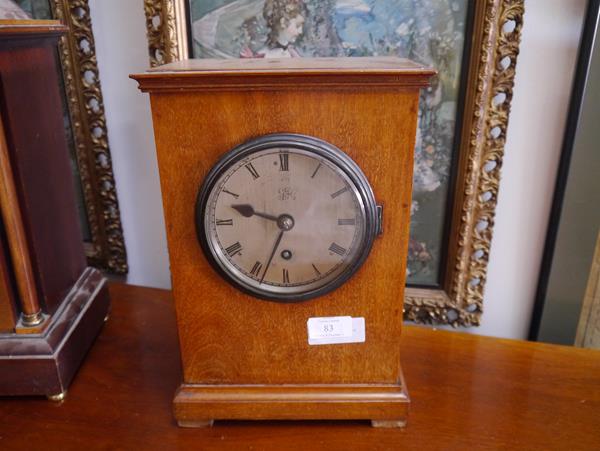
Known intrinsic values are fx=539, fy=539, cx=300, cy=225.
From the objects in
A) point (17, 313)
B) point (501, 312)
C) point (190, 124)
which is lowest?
point (501, 312)

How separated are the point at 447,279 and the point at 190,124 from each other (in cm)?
66

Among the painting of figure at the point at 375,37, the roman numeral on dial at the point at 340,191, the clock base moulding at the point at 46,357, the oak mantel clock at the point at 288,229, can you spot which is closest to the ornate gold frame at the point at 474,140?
the painting of figure at the point at 375,37

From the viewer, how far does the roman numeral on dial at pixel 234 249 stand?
2.42 feet

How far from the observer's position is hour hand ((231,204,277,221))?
717mm

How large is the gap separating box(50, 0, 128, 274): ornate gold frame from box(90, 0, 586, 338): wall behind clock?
3 centimetres

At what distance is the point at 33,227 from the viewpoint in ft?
2.81

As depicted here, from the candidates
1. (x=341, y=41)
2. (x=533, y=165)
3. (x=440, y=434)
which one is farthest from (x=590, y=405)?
(x=341, y=41)

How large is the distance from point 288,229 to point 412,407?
37 cm

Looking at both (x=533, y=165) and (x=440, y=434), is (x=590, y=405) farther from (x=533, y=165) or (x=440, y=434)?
(x=533, y=165)

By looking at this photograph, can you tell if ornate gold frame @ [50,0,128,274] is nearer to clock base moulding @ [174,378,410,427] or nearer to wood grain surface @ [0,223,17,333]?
wood grain surface @ [0,223,17,333]

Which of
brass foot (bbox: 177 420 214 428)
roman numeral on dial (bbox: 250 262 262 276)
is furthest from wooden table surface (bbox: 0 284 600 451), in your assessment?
roman numeral on dial (bbox: 250 262 262 276)

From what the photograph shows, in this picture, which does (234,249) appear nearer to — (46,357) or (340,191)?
(340,191)

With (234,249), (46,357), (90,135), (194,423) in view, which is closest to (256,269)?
(234,249)

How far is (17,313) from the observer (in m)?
0.86
